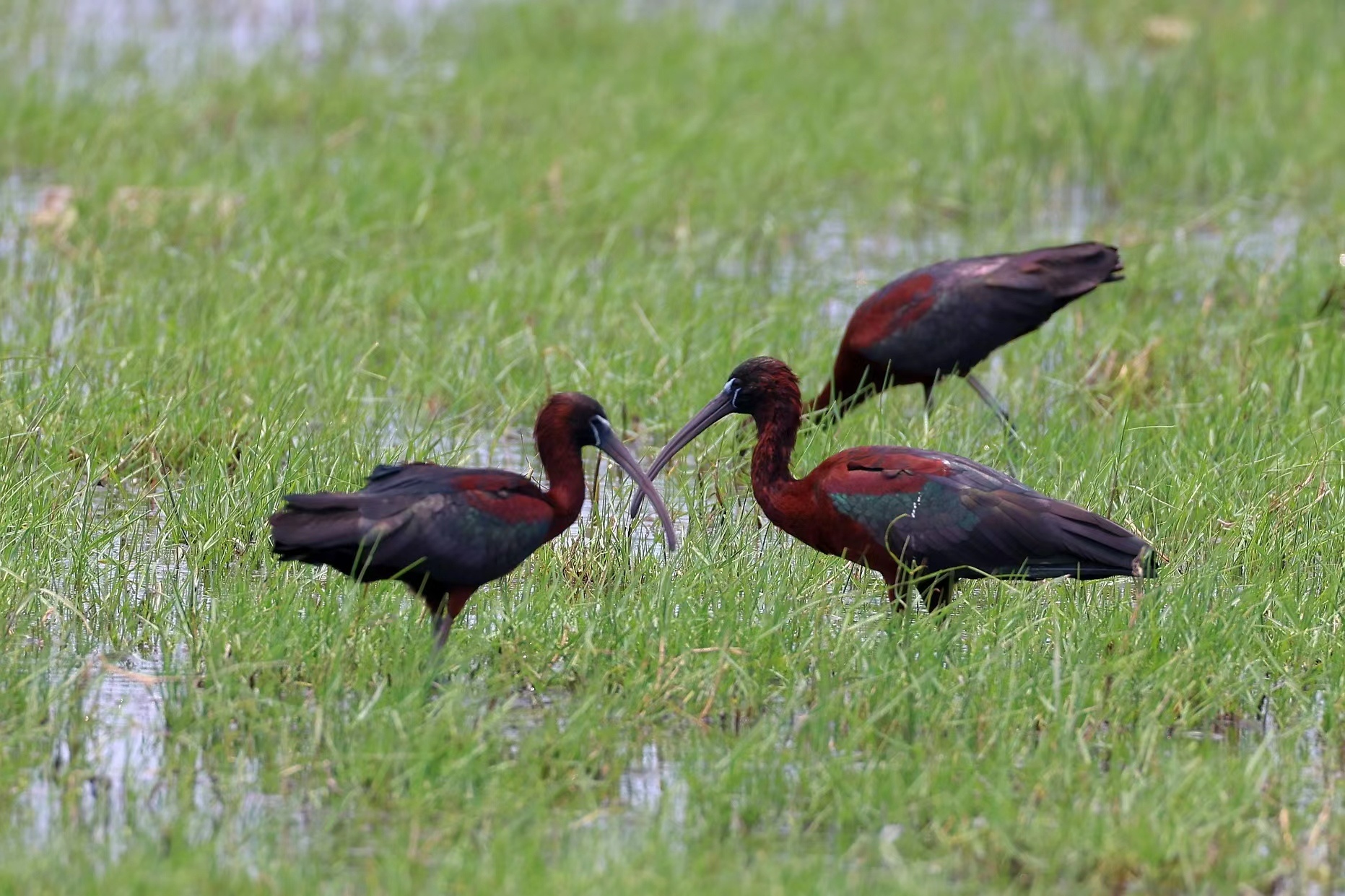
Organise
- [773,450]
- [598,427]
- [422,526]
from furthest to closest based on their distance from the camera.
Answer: [773,450], [598,427], [422,526]

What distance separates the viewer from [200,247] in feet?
30.8

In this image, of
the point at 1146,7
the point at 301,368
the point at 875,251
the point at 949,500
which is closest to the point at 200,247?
the point at 301,368

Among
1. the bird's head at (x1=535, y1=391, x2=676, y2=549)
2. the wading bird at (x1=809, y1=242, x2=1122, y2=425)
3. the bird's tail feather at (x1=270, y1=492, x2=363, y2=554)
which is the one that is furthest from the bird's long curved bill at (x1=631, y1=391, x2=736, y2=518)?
the bird's tail feather at (x1=270, y1=492, x2=363, y2=554)

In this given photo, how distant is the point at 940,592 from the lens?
19.8 ft

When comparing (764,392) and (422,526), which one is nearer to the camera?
(422,526)

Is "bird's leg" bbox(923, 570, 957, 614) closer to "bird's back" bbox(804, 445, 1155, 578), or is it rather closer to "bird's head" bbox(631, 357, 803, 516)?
"bird's back" bbox(804, 445, 1155, 578)

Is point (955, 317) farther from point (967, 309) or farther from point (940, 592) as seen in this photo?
point (940, 592)

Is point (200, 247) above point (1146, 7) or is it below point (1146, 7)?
below

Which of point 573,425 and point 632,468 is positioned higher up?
point 573,425

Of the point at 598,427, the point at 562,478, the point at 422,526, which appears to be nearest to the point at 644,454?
the point at 598,427

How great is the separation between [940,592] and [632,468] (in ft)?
3.00

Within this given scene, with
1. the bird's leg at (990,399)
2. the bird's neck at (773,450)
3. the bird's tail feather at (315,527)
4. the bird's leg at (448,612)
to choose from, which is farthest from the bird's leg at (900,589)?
the bird's leg at (990,399)

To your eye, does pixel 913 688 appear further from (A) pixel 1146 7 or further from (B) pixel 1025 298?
(A) pixel 1146 7

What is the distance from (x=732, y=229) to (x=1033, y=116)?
2.46m
